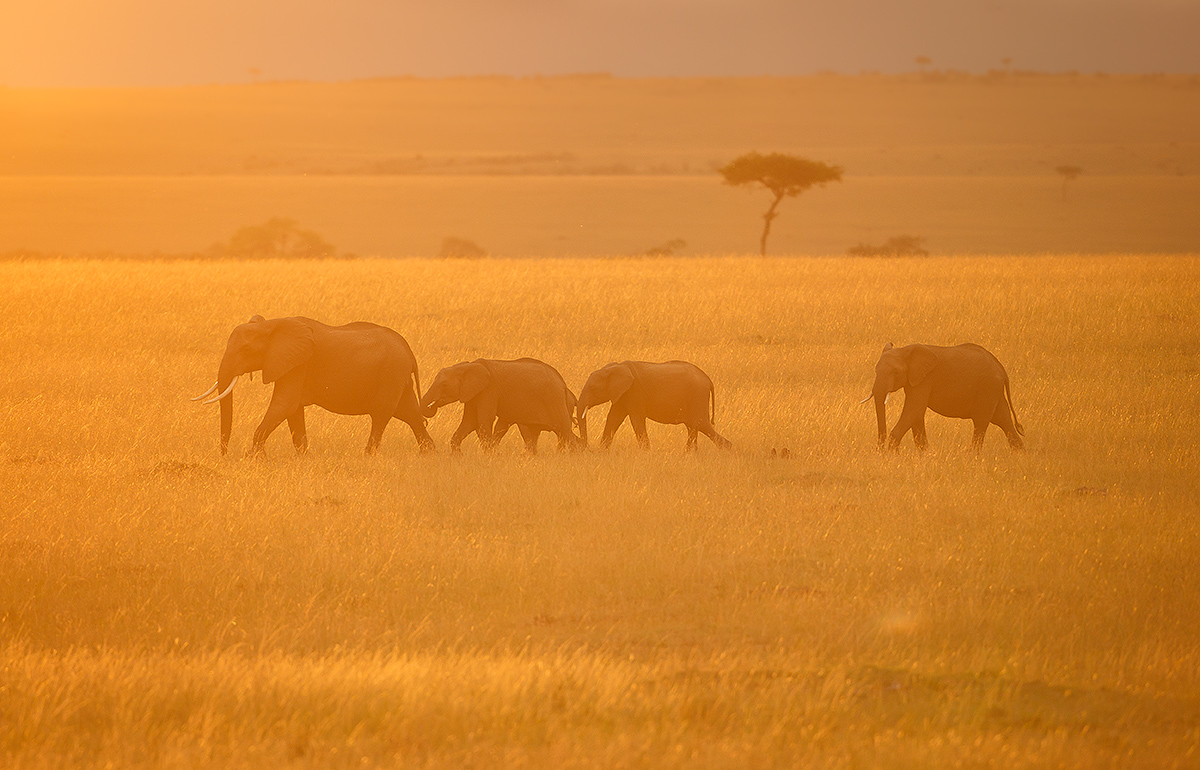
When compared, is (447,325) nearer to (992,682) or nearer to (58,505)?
(58,505)

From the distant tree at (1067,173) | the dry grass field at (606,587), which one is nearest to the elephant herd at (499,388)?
the dry grass field at (606,587)

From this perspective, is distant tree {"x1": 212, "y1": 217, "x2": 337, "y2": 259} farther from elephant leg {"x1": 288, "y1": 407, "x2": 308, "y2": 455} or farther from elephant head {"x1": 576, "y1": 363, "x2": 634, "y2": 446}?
elephant head {"x1": 576, "y1": 363, "x2": 634, "y2": 446}

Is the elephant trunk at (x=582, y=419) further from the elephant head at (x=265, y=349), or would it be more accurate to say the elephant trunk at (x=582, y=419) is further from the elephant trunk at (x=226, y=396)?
the elephant trunk at (x=226, y=396)

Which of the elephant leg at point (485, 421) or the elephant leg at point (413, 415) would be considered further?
the elephant leg at point (413, 415)

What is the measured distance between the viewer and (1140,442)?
484 inches

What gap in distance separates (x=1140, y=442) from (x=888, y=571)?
19.7 feet

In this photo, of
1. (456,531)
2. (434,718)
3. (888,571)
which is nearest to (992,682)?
(888,571)

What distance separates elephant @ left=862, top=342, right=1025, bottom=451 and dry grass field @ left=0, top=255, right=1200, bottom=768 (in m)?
0.40

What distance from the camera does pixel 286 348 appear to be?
11.0 meters

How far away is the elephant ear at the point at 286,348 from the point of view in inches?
429

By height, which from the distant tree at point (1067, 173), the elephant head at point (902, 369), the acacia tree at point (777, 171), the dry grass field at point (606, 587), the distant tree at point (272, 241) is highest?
the distant tree at point (1067, 173)

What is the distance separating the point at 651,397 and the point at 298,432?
3669 millimetres

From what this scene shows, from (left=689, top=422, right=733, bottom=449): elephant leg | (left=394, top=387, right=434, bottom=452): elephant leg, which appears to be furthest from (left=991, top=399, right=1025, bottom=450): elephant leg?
(left=394, top=387, right=434, bottom=452): elephant leg

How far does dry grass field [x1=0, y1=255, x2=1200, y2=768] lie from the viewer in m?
5.05
